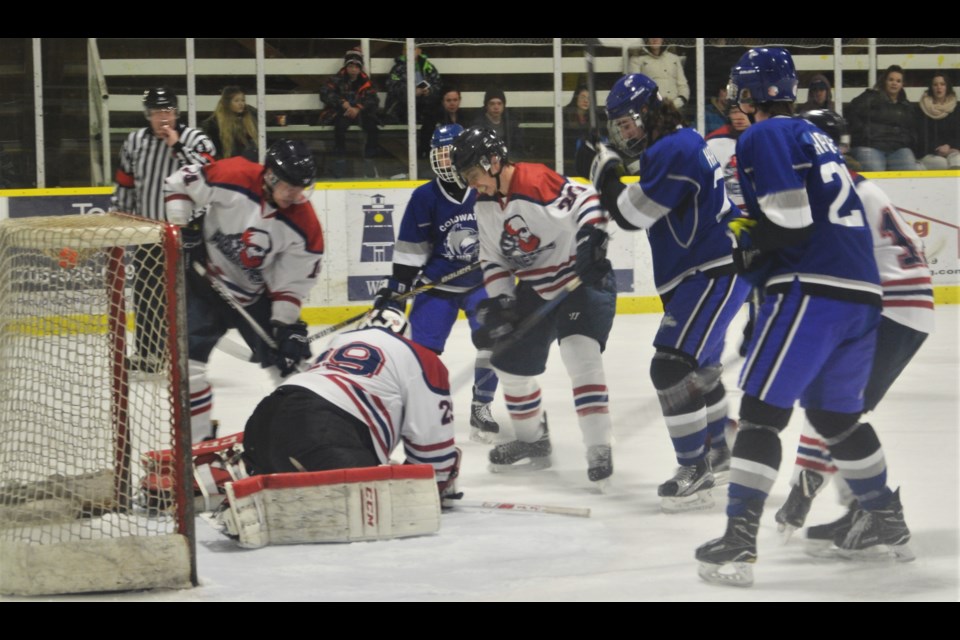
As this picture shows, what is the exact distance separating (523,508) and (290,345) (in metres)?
0.92

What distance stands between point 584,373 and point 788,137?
1.29 meters

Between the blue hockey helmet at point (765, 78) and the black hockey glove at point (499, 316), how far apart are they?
1.26m

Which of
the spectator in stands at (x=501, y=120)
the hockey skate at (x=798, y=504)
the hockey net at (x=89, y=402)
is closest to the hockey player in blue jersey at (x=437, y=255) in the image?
the hockey net at (x=89, y=402)

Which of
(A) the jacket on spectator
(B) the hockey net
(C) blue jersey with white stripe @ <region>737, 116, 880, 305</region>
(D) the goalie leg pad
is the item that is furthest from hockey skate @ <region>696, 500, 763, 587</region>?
(A) the jacket on spectator

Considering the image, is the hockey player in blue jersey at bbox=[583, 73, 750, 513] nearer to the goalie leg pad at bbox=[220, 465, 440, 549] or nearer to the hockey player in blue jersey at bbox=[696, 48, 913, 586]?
the hockey player in blue jersey at bbox=[696, 48, 913, 586]

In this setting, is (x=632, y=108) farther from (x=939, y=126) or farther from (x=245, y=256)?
(x=939, y=126)

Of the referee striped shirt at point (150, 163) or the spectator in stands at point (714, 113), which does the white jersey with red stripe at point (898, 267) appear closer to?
the referee striped shirt at point (150, 163)

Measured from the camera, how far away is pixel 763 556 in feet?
10.1

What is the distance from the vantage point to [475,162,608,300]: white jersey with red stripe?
3893 mm

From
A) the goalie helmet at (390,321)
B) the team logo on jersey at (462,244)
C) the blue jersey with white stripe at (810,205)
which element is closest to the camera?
the blue jersey with white stripe at (810,205)

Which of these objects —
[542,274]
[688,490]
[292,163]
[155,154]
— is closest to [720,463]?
[688,490]

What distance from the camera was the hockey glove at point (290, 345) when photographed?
13.1ft

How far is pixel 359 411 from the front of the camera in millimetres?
3199

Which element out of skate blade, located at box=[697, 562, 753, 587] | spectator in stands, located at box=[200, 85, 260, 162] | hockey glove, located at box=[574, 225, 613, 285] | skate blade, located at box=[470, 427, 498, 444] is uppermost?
spectator in stands, located at box=[200, 85, 260, 162]
